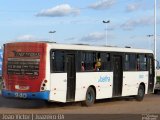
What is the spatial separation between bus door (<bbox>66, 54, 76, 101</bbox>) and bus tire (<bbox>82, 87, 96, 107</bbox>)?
1.16 m

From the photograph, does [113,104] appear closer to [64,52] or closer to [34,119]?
[64,52]

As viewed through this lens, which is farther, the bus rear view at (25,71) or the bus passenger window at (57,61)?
the bus passenger window at (57,61)

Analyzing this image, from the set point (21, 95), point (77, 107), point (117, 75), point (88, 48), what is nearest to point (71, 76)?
point (77, 107)

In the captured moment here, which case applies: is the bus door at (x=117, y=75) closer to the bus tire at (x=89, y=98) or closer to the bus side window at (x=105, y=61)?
the bus side window at (x=105, y=61)

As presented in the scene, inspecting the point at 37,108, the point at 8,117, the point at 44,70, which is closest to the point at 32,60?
the point at 44,70

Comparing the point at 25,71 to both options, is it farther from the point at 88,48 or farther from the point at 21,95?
the point at 88,48

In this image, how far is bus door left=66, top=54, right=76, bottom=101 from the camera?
23359mm

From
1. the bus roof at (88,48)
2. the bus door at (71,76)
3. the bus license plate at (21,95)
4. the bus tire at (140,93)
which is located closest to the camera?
the bus license plate at (21,95)

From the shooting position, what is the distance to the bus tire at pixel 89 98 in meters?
24.7

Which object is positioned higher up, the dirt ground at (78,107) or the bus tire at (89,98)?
the bus tire at (89,98)

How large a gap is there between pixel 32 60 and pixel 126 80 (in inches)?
259

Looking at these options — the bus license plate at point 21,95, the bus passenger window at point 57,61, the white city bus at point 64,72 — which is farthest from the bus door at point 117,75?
the bus license plate at point 21,95

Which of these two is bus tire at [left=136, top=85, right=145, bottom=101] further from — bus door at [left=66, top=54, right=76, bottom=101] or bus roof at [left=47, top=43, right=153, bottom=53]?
bus door at [left=66, top=54, right=76, bottom=101]

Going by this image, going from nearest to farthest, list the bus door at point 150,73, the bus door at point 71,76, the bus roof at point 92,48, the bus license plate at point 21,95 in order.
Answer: the bus license plate at point 21,95 < the bus roof at point 92,48 < the bus door at point 71,76 < the bus door at point 150,73
